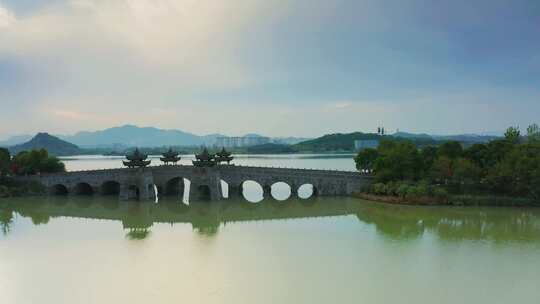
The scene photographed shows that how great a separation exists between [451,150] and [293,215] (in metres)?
18.0

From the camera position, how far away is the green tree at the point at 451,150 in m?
42.8

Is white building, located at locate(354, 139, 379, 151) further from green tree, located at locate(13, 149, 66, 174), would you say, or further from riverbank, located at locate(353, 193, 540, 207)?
green tree, located at locate(13, 149, 66, 174)

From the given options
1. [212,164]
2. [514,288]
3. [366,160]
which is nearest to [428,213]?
[366,160]

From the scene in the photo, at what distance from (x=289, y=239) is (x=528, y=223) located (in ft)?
58.1

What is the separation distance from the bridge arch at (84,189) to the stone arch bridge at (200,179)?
0.11 metres

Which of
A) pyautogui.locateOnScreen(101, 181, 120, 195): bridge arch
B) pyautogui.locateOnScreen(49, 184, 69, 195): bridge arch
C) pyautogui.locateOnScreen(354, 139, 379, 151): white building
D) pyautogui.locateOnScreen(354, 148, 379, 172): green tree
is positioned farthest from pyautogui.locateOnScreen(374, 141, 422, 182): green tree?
pyautogui.locateOnScreen(354, 139, 379, 151): white building

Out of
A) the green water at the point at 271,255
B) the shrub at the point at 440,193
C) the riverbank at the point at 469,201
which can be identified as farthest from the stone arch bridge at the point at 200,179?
the shrub at the point at 440,193

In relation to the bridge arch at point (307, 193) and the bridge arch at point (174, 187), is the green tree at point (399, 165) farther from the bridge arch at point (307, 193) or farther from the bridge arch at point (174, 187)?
the bridge arch at point (174, 187)

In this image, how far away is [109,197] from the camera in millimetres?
46125

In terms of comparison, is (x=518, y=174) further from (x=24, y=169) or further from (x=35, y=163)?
(x=24, y=169)

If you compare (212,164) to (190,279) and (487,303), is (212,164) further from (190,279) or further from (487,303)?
(487,303)

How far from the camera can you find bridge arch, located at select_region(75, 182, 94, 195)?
1865 inches

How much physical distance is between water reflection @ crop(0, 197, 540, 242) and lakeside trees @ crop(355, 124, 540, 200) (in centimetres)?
278

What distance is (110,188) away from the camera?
48188 millimetres
